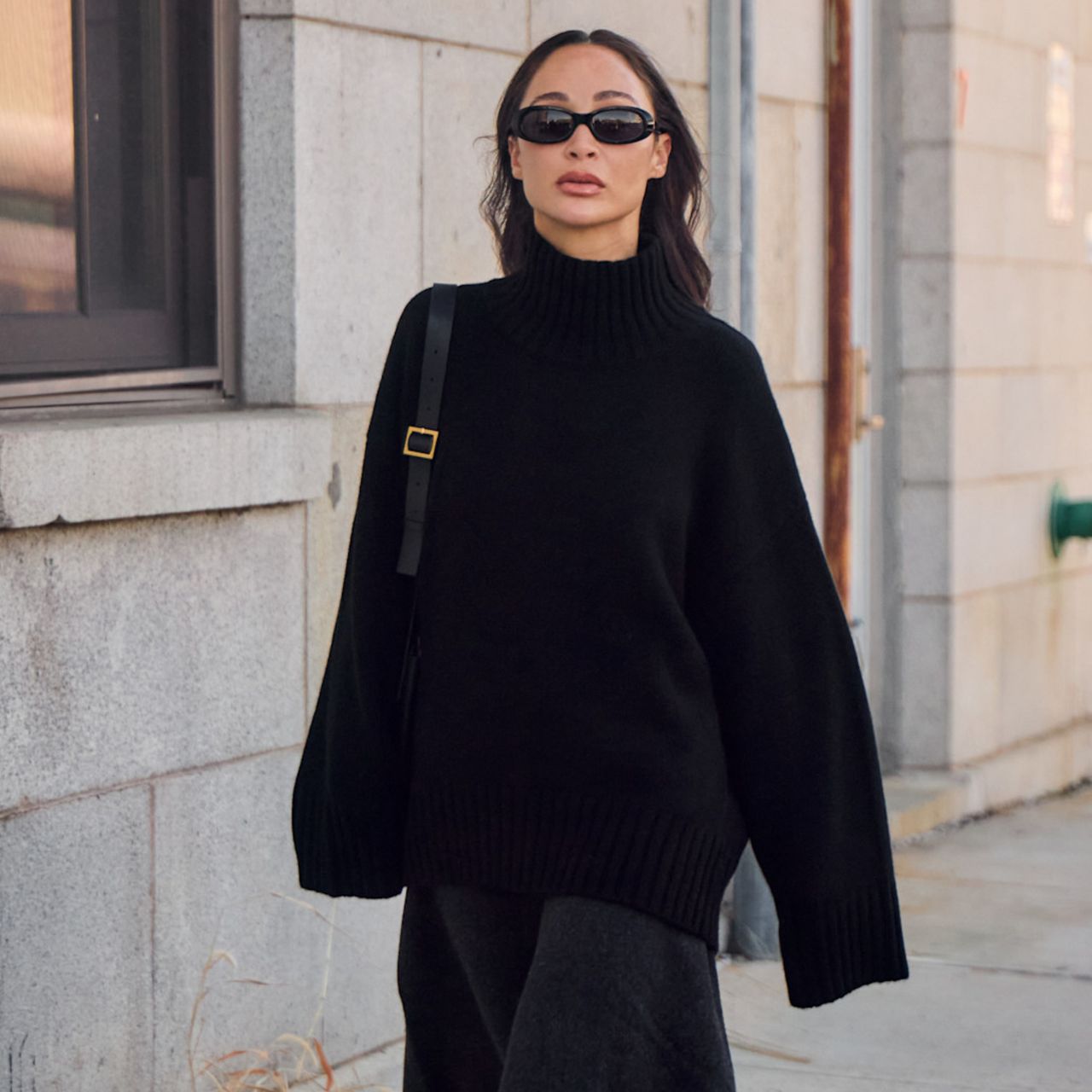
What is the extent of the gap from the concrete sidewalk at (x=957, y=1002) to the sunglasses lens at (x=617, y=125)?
2583mm

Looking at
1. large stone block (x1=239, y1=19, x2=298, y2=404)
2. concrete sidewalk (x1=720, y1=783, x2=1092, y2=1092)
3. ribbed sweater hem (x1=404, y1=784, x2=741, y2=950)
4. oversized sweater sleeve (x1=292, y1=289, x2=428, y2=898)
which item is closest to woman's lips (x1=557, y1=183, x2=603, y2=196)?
oversized sweater sleeve (x1=292, y1=289, x2=428, y2=898)

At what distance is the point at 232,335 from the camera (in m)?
4.90

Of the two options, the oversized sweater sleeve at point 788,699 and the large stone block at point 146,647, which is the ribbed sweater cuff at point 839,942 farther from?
the large stone block at point 146,647

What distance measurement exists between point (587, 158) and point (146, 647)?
5.54ft

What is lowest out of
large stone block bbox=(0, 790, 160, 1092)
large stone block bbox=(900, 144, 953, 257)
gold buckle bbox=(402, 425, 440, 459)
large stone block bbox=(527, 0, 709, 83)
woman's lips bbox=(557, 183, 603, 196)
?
large stone block bbox=(0, 790, 160, 1092)

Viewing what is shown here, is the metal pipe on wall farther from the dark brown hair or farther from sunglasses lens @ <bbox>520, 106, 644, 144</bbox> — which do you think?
sunglasses lens @ <bbox>520, 106, 644, 144</bbox>

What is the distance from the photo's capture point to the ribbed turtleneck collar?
304 cm

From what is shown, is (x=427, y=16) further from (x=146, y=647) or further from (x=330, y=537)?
(x=146, y=647)

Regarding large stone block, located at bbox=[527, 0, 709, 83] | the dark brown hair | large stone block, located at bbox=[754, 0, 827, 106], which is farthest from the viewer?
large stone block, located at bbox=[754, 0, 827, 106]

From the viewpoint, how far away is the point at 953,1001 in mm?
5762

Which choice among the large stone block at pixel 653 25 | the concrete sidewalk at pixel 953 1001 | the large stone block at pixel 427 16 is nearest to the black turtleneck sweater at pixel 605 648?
A: the large stone block at pixel 427 16

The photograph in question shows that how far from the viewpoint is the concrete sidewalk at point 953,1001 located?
513 cm

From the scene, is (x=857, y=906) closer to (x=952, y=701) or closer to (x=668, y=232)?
(x=668, y=232)

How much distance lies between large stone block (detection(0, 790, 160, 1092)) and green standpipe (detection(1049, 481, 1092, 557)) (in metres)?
5.36
